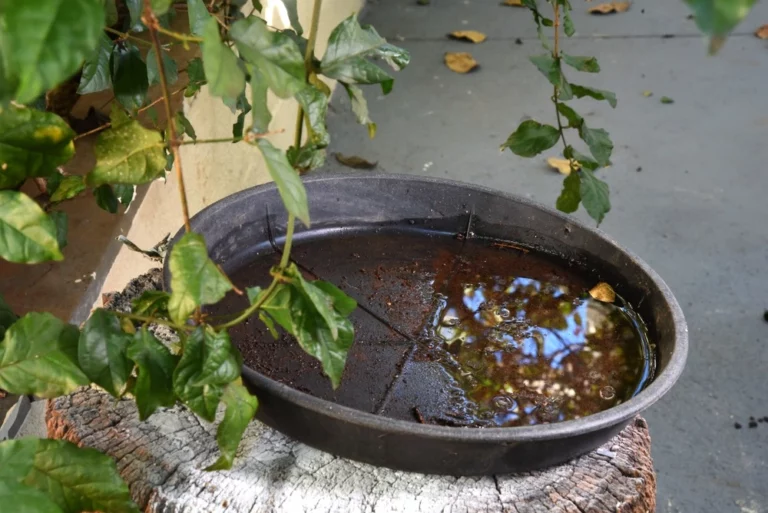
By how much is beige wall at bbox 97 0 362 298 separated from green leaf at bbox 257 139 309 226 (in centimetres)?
87

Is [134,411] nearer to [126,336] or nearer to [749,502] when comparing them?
[126,336]

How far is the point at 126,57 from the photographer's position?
970 millimetres

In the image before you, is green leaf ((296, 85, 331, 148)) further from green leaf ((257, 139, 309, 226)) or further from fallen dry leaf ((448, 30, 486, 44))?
fallen dry leaf ((448, 30, 486, 44))

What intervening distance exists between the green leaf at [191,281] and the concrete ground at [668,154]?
1.46 m

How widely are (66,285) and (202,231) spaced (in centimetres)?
37

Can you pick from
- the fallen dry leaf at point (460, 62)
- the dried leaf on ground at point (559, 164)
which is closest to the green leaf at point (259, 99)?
the dried leaf on ground at point (559, 164)

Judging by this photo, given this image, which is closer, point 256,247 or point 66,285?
point 256,247

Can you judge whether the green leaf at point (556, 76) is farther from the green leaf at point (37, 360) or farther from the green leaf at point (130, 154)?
the green leaf at point (37, 360)

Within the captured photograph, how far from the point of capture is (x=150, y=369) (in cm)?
78

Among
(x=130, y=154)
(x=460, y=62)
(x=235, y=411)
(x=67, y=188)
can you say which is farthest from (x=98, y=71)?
(x=460, y=62)

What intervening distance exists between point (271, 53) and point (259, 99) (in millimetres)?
39

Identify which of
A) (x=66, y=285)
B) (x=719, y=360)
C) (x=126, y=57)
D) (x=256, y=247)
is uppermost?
(x=126, y=57)

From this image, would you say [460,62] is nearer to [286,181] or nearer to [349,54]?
[349,54]

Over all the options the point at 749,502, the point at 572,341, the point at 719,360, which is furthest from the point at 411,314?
the point at 719,360
